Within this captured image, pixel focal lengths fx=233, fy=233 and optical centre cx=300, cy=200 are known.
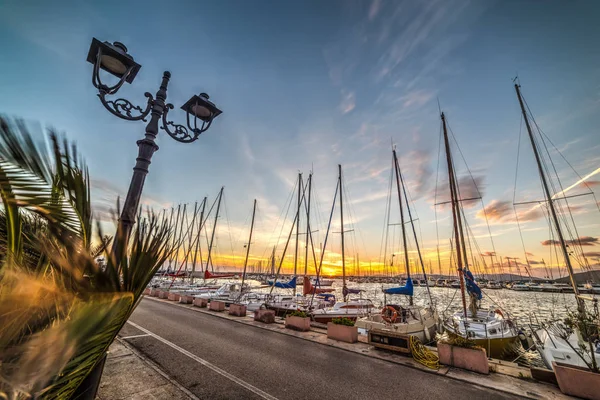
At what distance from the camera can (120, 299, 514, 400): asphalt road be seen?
5.61 m

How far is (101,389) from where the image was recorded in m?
5.40

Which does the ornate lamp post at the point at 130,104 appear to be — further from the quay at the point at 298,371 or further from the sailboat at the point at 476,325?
the sailboat at the point at 476,325

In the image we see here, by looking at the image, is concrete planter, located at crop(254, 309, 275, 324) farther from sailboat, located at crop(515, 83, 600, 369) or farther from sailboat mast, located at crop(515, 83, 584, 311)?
sailboat mast, located at crop(515, 83, 584, 311)

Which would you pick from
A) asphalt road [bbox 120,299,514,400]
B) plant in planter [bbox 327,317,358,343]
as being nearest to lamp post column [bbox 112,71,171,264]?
asphalt road [bbox 120,299,514,400]

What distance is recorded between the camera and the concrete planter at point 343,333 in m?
9.69

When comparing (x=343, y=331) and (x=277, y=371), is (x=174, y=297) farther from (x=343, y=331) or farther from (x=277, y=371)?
(x=277, y=371)

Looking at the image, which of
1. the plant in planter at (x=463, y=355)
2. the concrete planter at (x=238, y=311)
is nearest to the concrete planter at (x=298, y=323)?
the concrete planter at (x=238, y=311)

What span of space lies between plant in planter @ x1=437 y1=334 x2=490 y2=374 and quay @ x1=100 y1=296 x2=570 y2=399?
271 mm

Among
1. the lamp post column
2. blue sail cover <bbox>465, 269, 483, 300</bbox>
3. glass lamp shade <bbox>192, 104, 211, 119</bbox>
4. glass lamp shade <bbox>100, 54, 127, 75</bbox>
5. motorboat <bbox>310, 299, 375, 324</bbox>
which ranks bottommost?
motorboat <bbox>310, 299, 375, 324</bbox>

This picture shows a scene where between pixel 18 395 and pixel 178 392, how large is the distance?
5075 mm

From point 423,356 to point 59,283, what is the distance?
9716 millimetres

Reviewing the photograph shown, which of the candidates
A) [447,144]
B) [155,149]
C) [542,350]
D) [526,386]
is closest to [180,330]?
[155,149]

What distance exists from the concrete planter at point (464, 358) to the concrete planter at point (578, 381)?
4.95 ft

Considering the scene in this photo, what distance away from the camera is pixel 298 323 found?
11.7m
